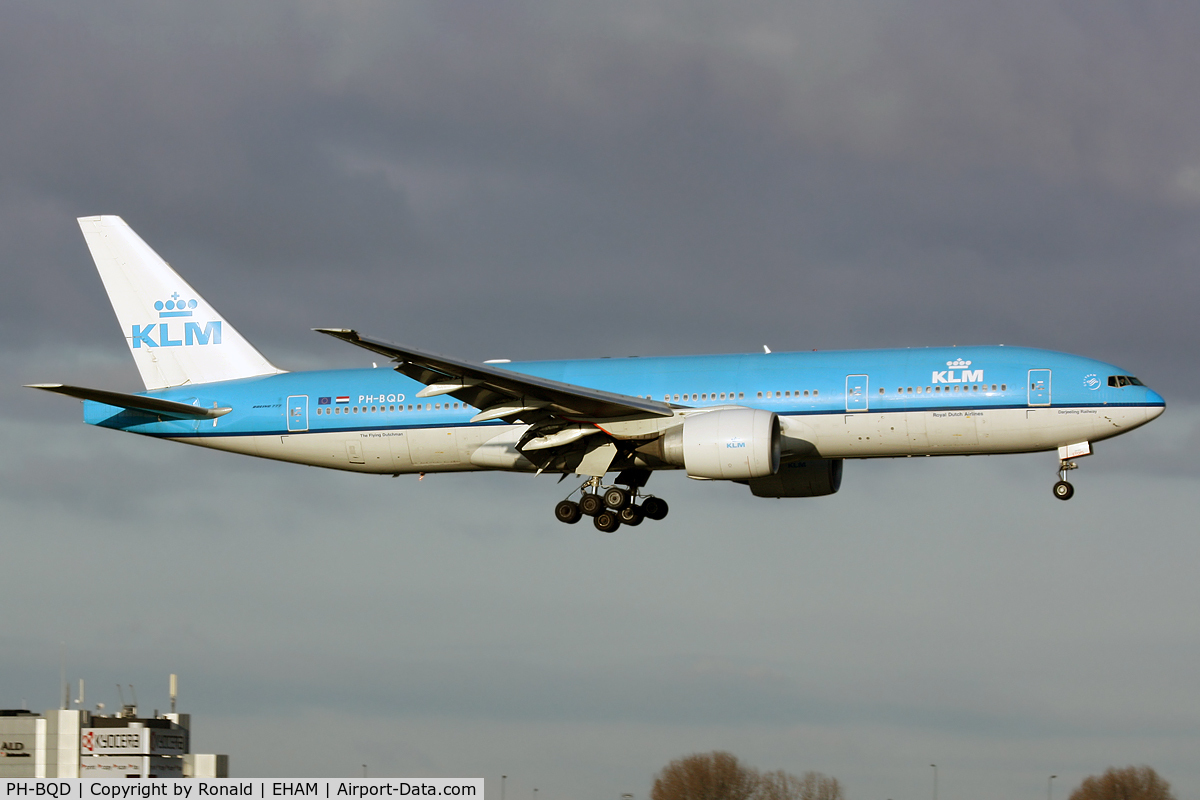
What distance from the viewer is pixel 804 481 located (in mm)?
45469

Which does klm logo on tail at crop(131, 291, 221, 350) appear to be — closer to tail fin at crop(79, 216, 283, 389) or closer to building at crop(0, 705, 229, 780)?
tail fin at crop(79, 216, 283, 389)

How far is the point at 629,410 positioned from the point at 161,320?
18.5 m

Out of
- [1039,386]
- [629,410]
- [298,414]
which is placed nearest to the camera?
[1039,386]

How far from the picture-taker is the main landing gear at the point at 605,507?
44500 mm

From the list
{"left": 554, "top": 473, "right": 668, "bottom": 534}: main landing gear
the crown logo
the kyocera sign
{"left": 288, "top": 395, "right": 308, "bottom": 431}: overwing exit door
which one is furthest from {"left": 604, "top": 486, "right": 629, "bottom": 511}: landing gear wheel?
the kyocera sign

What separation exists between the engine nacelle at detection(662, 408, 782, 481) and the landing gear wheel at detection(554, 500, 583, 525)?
527 cm

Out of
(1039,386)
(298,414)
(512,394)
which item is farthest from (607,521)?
(1039,386)

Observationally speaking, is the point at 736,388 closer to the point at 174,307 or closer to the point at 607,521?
the point at 607,521

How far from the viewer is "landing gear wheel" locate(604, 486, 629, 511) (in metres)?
44.4

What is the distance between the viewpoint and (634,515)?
4488 centimetres

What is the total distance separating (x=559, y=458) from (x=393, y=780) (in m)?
13.2

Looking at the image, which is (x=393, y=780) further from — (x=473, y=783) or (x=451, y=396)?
(x=451, y=396)

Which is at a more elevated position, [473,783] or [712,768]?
[473,783]

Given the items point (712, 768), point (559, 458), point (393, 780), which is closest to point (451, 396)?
point (559, 458)
